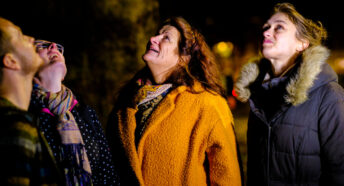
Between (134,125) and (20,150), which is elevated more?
(20,150)

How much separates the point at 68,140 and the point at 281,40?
5.92 feet

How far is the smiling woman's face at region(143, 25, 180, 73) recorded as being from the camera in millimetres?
1929

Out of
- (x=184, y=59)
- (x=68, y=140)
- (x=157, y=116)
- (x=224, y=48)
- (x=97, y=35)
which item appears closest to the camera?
(x=68, y=140)

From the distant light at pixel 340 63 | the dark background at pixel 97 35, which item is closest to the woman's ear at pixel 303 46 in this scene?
the dark background at pixel 97 35

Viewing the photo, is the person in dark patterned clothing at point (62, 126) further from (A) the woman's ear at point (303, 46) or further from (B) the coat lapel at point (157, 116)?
(A) the woman's ear at point (303, 46)

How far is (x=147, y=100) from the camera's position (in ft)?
6.04

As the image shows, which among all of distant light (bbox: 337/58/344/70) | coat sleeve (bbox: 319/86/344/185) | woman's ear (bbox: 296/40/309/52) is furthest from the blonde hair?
distant light (bbox: 337/58/344/70)

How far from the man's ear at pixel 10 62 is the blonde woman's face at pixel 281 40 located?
5.86 ft

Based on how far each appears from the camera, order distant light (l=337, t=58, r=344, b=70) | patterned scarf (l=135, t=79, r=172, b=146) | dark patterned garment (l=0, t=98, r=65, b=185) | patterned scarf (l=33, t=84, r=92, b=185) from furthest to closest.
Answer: distant light (l=337, t=58, r=344, b=70) → patterned scarf (l=135, t=79, r=172, b=146) → patterned scarf (l=33, t=84, r=92, b=185) → dark patterned garment (l=0, t=98, r=65, b=185)

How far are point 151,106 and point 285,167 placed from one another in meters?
1.14

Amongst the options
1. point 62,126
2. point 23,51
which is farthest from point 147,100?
point 23,51

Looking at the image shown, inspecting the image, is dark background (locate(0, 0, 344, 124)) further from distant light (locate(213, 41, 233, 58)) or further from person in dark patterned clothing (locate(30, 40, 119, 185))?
distant light (locate(213, 41, 233, 58))

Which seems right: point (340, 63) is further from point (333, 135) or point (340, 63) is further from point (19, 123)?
point (19, 123)

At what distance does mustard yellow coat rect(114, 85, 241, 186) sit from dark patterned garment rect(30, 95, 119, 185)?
177 millimetres
